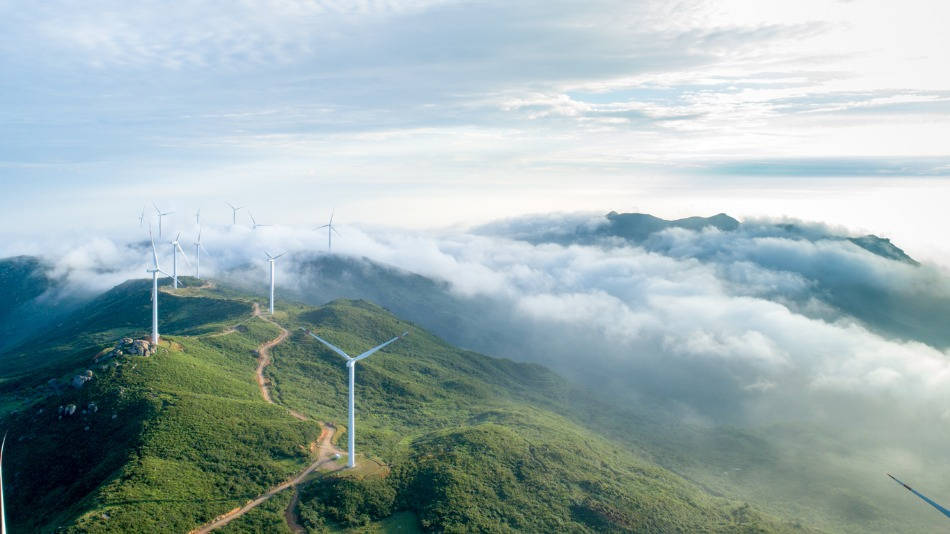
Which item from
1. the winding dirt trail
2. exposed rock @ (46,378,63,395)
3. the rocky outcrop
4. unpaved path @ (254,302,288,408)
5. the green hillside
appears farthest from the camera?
unpaved path @ (254,302,288,408)

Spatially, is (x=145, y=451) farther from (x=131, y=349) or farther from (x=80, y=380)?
(x=131, y=349)

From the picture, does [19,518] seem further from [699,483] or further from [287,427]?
[699,483]

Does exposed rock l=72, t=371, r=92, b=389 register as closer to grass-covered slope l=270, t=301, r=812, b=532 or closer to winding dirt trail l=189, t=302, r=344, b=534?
winding dirt trail l=189, t=302, r=344, b=534

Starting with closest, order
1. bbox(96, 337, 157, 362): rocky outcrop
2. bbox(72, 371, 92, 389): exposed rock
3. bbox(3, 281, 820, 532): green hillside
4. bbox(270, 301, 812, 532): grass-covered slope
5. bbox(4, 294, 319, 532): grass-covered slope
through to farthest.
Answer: bbox(4, 294, 319, 532): grass-covered slope < bbox(3, 281, 820, 532): green hillside < bbox(270, 301, 812, 532): grass-covered slope < bbox(72, 371, 92, 389): exposed rock < bbox(96, 337, 157, 362): rocky outcrop

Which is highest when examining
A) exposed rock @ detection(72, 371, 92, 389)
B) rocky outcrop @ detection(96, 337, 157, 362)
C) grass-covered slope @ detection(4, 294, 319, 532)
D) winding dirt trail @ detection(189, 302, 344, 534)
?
rocky outcrop @ detection(96, 337, 157, 362)

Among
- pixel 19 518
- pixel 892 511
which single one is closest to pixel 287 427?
pixel 19 518

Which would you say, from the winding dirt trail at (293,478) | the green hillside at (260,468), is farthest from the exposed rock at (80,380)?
the winding dirt trail at (293,478)

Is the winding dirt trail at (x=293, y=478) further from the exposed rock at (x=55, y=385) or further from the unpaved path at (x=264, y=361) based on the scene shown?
the exposed rock at (x=55, y=385)

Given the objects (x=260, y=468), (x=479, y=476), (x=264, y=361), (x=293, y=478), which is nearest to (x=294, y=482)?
(x=293, y=478)

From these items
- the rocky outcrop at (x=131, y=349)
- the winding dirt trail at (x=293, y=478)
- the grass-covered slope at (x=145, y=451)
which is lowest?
the winding dirt trail at (x=293, y=478)

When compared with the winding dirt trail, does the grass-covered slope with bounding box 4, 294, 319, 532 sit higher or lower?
higher

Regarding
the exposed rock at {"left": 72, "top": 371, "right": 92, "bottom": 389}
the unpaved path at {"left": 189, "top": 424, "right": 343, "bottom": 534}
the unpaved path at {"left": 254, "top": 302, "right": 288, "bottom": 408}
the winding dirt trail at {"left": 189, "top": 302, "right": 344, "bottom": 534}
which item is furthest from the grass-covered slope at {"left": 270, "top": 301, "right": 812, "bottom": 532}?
the exposed rock at {"left": 72, "top": 371, "right": 92, "bottom": 389}
